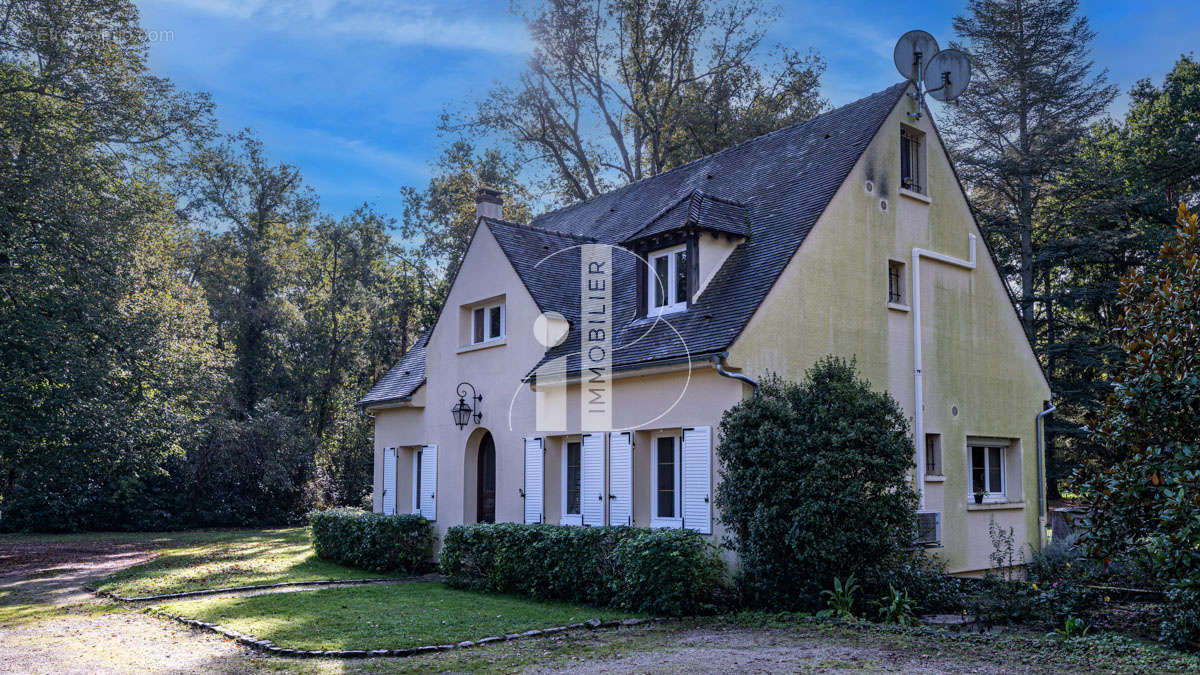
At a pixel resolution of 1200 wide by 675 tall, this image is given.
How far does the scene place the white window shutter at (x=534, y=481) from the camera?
1573 cm

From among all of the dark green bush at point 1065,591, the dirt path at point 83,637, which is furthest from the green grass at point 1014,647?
the dirt path at point 83,637

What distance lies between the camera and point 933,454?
15.6m

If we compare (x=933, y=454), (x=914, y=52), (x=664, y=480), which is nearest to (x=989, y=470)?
(x=933, y=454)

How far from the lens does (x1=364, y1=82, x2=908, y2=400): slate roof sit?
1373cm

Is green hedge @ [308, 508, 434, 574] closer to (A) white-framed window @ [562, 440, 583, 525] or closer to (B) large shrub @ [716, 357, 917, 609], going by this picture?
(A) white-framed window @ [562, 440, 583, 525]

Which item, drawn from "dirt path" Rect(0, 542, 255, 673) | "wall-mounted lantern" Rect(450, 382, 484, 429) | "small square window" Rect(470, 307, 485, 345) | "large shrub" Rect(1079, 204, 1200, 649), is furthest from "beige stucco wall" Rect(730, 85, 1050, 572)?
"dirt path" Rect(0, 542, 255, 673)

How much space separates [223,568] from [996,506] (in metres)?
14.8

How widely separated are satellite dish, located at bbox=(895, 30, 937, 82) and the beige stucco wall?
0.78 m

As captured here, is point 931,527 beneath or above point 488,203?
beneath

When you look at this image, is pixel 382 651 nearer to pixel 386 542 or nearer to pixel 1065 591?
pixel 1065 591

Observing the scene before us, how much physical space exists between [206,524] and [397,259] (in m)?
16.0

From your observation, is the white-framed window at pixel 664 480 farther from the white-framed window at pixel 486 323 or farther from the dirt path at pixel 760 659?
the white-framed window at pixel 486 323

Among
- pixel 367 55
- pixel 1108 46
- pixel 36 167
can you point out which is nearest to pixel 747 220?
pixel 367 55

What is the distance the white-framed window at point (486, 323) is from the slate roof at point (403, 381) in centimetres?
151
